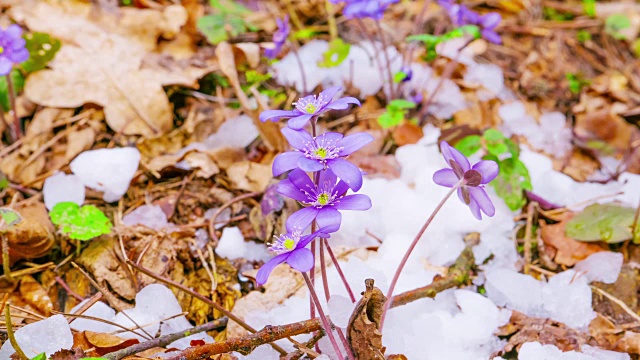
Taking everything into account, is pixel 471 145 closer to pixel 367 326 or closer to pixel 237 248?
pixel 237 248

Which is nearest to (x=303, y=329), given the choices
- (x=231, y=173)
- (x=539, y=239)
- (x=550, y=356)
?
(x=550, y=356)

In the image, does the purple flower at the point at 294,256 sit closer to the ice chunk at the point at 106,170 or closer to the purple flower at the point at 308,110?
the purple flower at the point at 308,110

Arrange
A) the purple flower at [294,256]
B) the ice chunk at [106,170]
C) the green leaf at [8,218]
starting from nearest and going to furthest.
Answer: the purple flower at [294,256] → the green leaf at [8,218] → the ice chunk at [106,170]

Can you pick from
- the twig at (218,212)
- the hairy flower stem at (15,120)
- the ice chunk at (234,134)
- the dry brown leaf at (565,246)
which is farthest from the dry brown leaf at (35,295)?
the dry brown leaf at (565,246)

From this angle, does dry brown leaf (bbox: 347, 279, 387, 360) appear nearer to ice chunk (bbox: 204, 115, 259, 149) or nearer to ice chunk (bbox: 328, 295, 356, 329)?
ice chunk (bbox: 328, 295, 356, 329)

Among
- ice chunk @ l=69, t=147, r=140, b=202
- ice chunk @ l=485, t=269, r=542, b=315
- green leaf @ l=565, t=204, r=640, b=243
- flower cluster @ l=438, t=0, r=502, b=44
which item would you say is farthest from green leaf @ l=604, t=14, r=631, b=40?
ice chunk @ l=69, t=147, r=140, b=202

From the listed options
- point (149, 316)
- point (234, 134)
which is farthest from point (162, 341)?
point (234, 134)
